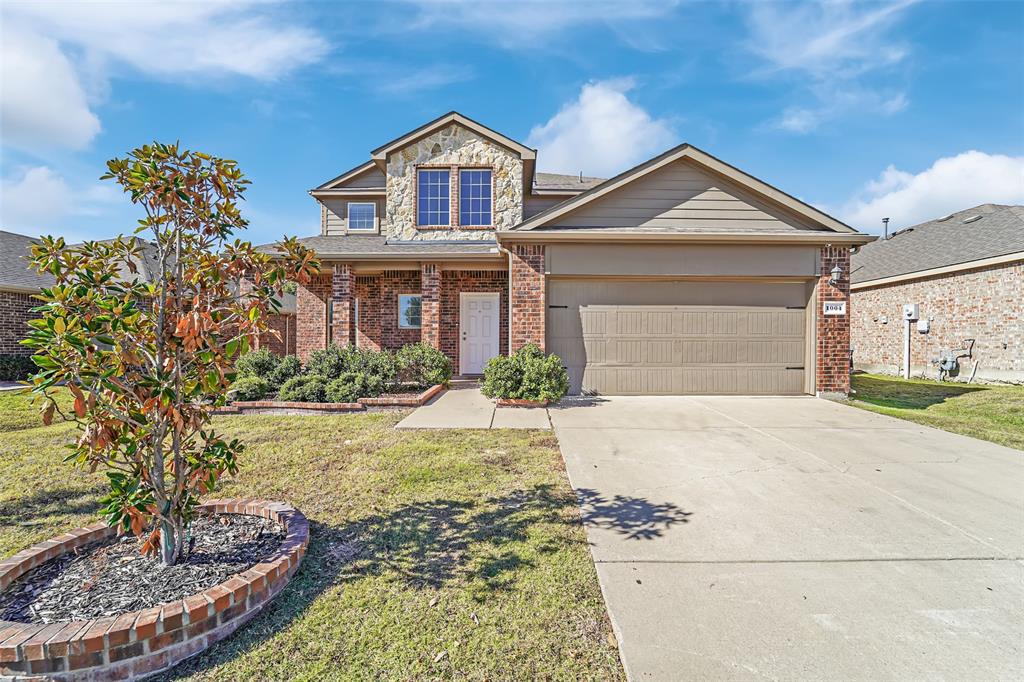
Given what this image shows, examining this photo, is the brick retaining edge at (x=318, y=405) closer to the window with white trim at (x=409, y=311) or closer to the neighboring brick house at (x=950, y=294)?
the window with white trim at (x=409, y=311)

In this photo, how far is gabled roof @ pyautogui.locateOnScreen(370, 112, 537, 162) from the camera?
11.8 metres

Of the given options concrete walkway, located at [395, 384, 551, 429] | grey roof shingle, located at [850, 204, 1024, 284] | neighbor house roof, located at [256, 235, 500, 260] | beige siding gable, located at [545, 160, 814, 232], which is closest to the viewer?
concrete walkway, located at [395, 384, 551, 429]

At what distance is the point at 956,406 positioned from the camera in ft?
28.9

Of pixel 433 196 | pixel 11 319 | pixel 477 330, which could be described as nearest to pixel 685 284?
pixel 477 330

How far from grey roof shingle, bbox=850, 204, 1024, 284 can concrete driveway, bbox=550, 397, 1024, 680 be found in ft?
39.1

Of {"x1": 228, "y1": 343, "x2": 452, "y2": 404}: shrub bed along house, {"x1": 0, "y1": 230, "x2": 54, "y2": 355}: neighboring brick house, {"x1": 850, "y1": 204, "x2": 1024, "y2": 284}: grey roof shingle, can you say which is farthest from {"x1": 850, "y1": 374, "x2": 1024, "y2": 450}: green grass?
{"x1": 0, "y1": 230, "x2": 54, "y2": 355}: neighboring brick house

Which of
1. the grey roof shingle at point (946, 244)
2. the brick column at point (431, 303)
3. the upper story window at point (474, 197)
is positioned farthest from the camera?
the grey roof shingle at point (946, 244)

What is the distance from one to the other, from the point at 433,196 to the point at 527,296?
16.0 ft

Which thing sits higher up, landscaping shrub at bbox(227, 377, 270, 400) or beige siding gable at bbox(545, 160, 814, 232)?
beige siding gable at bbox(545, 160, 814, 232)

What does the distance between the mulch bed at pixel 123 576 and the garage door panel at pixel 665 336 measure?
22.8 ft

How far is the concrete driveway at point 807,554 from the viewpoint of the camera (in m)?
2.14

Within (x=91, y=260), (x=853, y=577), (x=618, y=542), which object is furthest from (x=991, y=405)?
(x=91, y=260)

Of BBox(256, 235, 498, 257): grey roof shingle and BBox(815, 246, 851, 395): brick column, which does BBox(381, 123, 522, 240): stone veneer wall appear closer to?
BBox(256, 235, 498, 257): grey roof shingle

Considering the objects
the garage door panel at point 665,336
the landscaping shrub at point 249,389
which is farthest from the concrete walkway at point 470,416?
the landscaping shrub at point 249,389
